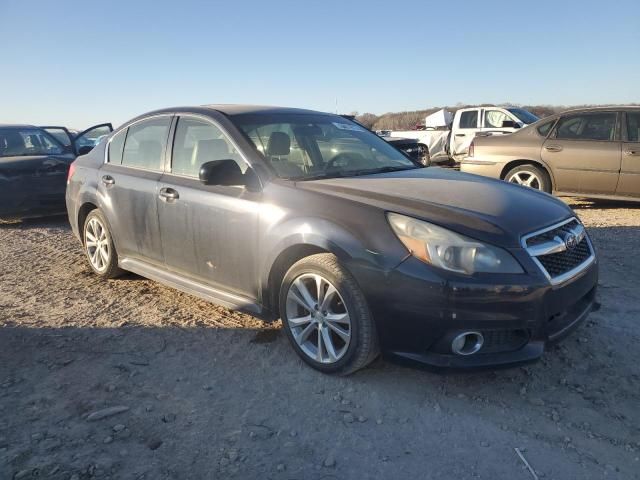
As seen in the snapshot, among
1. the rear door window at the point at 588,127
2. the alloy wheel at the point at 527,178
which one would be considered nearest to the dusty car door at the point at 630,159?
the rear door window at the point at 588,127

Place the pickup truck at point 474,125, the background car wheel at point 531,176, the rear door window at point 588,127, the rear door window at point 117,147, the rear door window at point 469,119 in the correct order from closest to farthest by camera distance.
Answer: the rear door window at point 117,147, the rear door window at point 588,127, the background car wheel at point 531,176, the pickup truck at point 474,125, the rear door window at point 469,119

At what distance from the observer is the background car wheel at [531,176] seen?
8.11 m

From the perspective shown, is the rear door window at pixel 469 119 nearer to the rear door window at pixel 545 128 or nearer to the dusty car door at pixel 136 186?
the rear door window at pixel 545 128

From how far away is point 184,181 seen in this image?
4.02 m

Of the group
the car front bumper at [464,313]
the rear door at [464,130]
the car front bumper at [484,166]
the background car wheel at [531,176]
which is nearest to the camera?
the car front bumper at [464,313]

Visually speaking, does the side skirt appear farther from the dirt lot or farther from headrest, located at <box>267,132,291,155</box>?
headrest, located at <box>267,132,291,155</box>

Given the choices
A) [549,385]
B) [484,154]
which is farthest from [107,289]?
[484,154]

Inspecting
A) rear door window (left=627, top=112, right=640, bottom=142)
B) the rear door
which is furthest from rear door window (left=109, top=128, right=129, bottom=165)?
the rear door

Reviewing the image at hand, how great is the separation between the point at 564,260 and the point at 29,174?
289 inches

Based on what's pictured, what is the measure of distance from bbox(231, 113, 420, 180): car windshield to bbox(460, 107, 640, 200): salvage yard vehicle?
12.3 ft

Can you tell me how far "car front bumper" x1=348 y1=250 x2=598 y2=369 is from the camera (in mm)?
2727

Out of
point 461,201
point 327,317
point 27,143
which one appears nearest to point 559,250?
point 461,201

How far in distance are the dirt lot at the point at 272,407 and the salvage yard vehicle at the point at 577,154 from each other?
13.1 feet

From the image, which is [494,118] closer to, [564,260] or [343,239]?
[564,260]
